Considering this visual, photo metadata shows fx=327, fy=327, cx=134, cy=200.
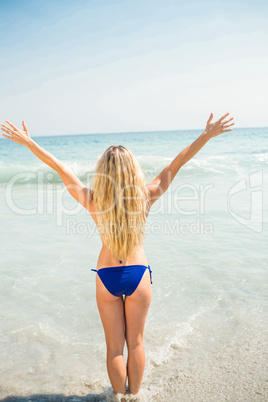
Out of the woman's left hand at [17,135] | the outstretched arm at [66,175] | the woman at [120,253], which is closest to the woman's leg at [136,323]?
the woman at [120,253]

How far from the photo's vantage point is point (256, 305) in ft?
12.5

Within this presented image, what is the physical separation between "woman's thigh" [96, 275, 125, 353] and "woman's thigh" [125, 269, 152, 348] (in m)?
0.05

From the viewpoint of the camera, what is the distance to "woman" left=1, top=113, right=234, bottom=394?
2287 mm

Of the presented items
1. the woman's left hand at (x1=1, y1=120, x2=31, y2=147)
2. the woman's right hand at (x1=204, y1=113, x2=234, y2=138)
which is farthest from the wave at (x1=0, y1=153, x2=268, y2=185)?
the woman's right hand at (x1=204, y1=113, x2=234, y2=138)

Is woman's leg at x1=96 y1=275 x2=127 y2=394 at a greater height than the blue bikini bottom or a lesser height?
lesser

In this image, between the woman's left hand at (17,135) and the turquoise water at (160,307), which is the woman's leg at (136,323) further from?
the woman's left hand at (17,135)

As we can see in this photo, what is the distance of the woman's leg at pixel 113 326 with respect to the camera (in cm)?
237

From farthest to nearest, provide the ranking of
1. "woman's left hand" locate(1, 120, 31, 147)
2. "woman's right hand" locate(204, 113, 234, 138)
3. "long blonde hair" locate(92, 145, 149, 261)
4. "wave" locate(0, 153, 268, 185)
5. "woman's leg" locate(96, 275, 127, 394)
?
"wave" locate(0, 153, 268, 185), "woman's right hand" locate(204, 113, 234, 138), "woman's left hand" locate(1, 120, 31, 147), "woman's leg" locate(96, 275, 127, 394), "long blonde hair" locate(92, 145, 149, 261)

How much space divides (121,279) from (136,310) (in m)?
0.27

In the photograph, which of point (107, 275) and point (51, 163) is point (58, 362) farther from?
point (51, 163)

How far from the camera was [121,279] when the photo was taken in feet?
7.62

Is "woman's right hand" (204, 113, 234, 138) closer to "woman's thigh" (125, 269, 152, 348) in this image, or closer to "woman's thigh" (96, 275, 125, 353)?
"woman's thigh" (125, 269, 152, 348)

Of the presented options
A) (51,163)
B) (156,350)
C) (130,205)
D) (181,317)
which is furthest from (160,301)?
(51,163)

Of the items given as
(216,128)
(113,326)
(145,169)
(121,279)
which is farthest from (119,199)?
(145,169)
